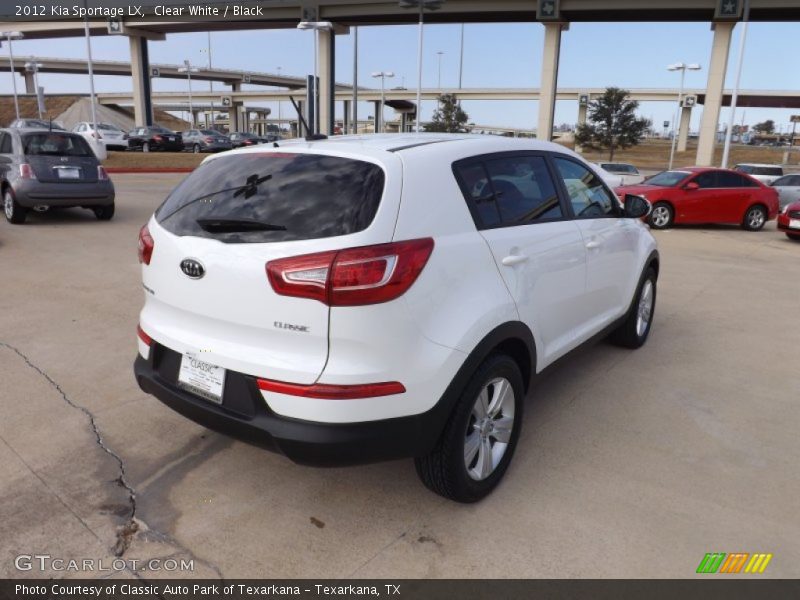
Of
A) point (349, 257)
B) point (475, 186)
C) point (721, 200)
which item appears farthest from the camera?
point (721, 200)

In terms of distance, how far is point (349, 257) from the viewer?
2.46m

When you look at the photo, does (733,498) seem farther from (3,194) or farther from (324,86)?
(324,86)

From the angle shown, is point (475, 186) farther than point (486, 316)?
Yes

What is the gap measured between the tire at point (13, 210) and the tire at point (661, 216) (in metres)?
12.8

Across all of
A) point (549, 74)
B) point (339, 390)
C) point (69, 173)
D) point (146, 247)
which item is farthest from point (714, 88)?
point (339, 390)

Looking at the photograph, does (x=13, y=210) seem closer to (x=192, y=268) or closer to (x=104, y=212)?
(x=104, y=212)

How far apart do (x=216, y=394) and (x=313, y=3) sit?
139ft

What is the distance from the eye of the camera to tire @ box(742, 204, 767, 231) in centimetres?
1481

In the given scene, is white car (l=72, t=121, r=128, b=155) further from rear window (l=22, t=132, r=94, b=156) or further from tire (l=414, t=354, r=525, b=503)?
tire (l=414, t=354, r=525, b=503)

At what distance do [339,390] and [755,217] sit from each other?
1525cm

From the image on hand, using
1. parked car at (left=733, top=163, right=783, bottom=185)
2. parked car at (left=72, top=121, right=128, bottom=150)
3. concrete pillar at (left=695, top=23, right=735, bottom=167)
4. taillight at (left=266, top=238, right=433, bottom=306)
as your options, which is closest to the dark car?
parked car at (left=72, top=121, right=128, bottom=150)

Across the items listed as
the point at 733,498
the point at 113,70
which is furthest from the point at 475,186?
the point at 113,70

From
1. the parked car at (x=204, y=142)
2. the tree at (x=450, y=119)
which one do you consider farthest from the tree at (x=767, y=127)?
the parked car at (x=204, y=142)

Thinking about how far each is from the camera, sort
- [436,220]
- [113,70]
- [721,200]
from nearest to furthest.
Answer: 1. [436,220]
2. [721,200]
3. [113,70]
